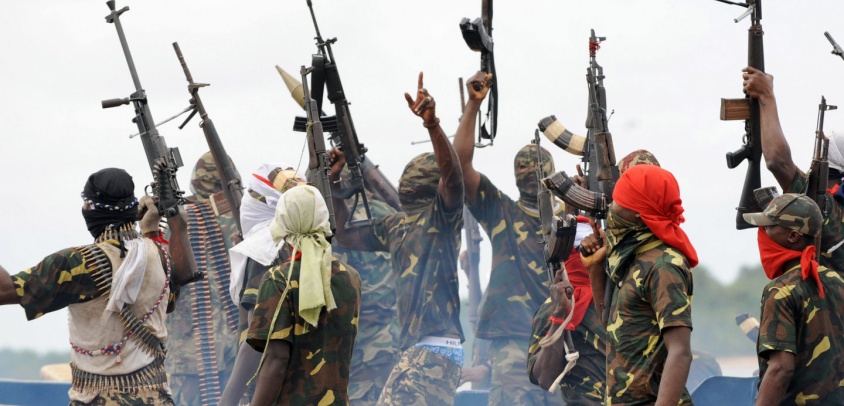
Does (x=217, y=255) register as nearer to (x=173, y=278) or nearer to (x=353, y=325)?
(x=173, y=278)

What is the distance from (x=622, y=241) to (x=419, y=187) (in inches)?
142

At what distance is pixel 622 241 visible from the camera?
493 cm

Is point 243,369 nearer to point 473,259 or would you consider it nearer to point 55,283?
point 55,283

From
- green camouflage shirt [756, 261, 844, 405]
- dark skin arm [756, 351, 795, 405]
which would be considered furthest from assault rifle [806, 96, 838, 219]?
dark skin arm [756, 351, 795, 405]

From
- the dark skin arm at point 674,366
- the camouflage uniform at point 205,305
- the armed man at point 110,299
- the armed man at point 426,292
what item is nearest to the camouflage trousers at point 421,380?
the armed man at point 426,292

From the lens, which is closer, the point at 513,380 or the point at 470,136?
the point at 470,136

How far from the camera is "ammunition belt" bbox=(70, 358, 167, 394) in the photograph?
226 inches

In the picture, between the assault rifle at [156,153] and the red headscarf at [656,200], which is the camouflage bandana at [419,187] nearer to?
the assault rifle at [156,153]

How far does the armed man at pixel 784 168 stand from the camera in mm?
5793

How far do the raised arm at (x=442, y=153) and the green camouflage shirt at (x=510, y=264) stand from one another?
43 centimetres

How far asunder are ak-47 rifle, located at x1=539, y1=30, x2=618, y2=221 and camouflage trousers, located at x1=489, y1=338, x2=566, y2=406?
1.67 meters

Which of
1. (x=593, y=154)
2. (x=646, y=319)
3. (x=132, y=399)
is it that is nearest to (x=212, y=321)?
(x=132, y=399)

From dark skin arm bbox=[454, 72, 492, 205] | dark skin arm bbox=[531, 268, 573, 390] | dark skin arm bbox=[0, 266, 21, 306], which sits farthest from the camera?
dark skin arm bbox=[454, 72, 492, 205]

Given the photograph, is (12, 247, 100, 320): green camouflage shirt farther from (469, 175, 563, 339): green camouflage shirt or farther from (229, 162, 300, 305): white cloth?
(469, 175, 563, 339): green camouflage shirt
